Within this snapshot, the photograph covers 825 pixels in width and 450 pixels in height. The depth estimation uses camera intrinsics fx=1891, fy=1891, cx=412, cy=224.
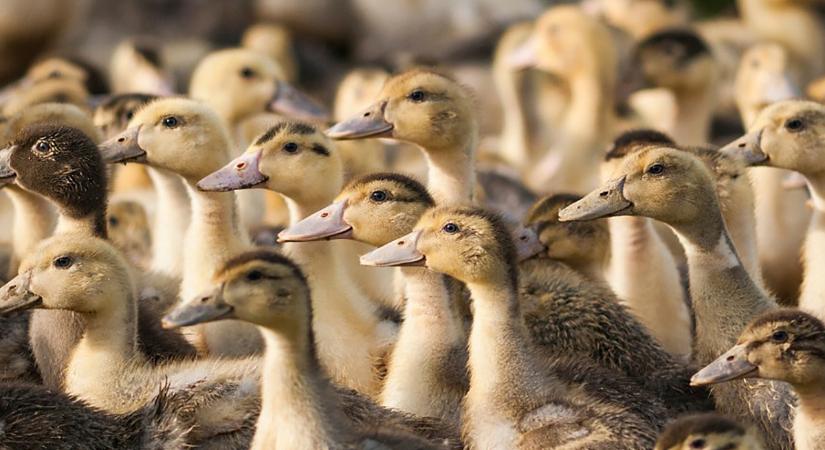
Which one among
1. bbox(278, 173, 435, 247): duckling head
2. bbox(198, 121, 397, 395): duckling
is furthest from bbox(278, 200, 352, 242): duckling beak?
bbox(198, 121, 397, 395): duckling

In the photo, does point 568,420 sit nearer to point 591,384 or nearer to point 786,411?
point 591,384

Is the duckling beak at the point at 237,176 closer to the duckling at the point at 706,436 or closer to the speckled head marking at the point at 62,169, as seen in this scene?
the speckled head marking at the point at 62,169

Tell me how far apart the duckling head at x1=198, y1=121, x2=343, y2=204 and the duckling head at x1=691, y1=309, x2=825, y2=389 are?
2.06m

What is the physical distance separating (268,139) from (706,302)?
1885 mm

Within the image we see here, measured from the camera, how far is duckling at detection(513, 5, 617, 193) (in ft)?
37.2

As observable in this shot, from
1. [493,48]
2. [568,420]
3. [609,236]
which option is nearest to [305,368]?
[568,420]

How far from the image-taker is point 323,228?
7168mm

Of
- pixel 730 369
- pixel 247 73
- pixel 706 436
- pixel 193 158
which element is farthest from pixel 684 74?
pixel 706 436

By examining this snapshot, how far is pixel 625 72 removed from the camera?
38.4ft

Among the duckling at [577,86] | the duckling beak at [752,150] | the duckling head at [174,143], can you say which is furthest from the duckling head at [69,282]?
the duckling at [577,86]

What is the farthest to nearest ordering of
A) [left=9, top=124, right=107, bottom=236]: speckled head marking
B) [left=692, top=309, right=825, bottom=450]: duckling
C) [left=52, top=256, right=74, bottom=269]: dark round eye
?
1. [left=9, top=124, right=107, bottom=236]: speckled head marking
2. [left=52, top=256, right=74, bottom=269]: dark round eye
3. [left=692, top=309, right=825, bottom=450]: duckling

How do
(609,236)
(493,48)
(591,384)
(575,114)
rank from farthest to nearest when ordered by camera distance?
(493,48) → (575,114) → (609,236) → (591,384)

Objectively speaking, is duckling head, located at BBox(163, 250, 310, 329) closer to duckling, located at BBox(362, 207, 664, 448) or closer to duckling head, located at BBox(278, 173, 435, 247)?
duckling, located at BBox(362, 207, 664, 448)

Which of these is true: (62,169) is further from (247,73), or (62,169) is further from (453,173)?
(247,73)
